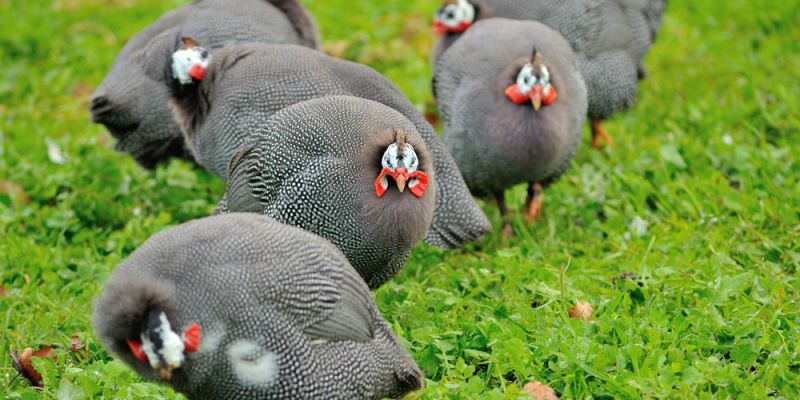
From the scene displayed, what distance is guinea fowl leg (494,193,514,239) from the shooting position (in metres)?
4.84

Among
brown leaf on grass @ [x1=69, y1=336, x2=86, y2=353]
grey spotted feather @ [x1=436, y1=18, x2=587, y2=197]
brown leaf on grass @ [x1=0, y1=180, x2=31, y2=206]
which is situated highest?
grey spotted feather @ [x1=436, y1=18, x2=587, y2=197]

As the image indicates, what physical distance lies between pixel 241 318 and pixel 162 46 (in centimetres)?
247

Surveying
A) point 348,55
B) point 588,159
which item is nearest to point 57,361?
point 588,159

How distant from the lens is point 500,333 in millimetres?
3568

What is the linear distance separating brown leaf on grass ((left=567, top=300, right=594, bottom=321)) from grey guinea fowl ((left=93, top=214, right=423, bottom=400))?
92 cm

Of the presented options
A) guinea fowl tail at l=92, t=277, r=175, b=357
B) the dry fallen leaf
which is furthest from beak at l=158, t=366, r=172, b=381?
the dry fallen leaf

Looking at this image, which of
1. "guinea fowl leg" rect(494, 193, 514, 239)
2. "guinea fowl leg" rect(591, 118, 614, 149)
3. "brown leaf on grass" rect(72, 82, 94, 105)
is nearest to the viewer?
"guinea fowl leg" rect(494, 193, 514, 239)

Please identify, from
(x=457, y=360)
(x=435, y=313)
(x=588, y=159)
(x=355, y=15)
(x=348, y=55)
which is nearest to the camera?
(x=457, y=360)

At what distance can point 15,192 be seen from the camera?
5.08 metres

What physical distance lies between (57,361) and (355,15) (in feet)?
13.5

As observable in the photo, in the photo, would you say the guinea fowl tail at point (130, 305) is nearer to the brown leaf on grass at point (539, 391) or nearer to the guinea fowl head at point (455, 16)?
the brown leaf on grass at point (539, 391)

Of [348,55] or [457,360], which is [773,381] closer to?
[457,360]

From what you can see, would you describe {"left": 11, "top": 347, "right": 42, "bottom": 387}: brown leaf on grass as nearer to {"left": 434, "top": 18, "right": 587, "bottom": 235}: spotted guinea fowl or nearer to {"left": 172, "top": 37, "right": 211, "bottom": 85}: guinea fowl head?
{"left": 172, "top": 37, "right": 211, "bottom": 85}: guinea fowl head

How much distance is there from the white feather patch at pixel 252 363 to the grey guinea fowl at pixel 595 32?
294 centimetres
